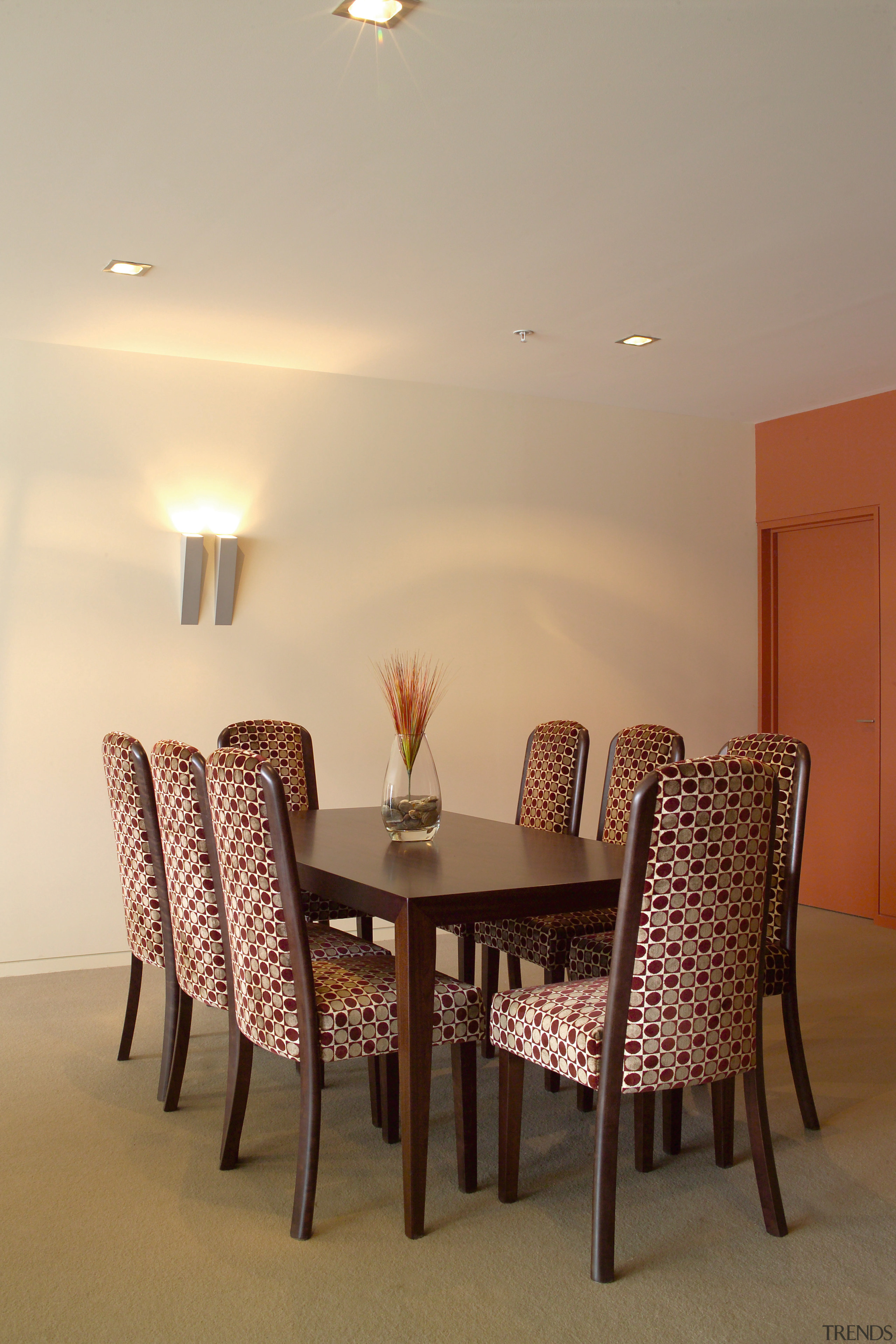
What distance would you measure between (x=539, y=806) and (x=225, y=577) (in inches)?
73.4

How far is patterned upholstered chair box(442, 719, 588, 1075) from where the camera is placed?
367 cm

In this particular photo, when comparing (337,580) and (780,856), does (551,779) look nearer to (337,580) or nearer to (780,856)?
(780,856)

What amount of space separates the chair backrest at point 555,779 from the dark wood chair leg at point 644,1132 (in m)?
1.24

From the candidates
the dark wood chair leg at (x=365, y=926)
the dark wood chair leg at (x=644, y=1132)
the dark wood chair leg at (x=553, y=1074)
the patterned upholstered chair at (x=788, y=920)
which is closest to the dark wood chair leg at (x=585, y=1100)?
the dark wood chair leg at (x=553, y=1074)

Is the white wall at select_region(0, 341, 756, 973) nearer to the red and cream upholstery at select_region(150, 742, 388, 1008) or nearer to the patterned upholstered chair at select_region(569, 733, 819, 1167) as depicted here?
the red and cream upholstery at select_region(150, 742, 388, 1008)

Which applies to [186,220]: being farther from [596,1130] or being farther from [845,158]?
[596,1130]

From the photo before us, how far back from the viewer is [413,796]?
10.9 ft

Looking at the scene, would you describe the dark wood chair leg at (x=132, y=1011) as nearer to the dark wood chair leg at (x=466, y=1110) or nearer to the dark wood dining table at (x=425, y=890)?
the dark wood dining table at (x=425, y=890)

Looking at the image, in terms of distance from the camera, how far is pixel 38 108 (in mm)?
2754

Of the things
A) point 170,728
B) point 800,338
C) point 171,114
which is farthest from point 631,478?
point 171,114

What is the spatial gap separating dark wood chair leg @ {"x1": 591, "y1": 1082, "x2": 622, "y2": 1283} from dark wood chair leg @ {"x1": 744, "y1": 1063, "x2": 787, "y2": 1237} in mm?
349

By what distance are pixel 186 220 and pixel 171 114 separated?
69cm

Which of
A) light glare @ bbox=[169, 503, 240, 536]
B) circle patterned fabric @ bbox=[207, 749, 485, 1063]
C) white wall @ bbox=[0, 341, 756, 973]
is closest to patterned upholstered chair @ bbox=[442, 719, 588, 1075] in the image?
circle patterned fabric @ bbox=[207, 749, 485, 1063]

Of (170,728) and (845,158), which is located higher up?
(845,158)
